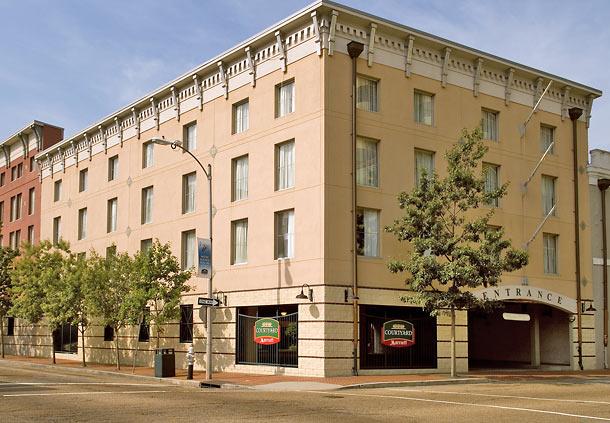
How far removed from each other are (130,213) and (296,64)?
15.4 meters

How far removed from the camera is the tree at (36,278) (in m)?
40.4

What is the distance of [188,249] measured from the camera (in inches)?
1457

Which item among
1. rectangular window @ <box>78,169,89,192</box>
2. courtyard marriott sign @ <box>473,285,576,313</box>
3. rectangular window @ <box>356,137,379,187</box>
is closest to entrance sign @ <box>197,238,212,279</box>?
rectangular window @ <box>356,137,379,187</box>

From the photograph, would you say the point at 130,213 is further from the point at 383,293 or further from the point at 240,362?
the point at 383,293

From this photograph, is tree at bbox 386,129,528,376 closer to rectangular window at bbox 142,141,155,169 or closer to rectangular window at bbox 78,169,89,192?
rectangular window at bbox 142,141,155,169

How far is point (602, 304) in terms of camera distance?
38.4 metres

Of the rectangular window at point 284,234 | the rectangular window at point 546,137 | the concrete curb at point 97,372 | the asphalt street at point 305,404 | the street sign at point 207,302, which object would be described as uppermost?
the rectangular window at point 546,137

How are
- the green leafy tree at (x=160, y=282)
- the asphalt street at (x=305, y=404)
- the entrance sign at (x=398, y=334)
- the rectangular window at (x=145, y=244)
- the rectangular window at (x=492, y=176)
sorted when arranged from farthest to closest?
the rectangular window at (x=145, y=244)
the rectangular window at (x=492, y=176)
the green leafy tree at (x=160, y=282)
the entrance sign at (x=398, y=334)
the asphalt street at (x=305, y=404)

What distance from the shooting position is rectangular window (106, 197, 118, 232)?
43.6 metres

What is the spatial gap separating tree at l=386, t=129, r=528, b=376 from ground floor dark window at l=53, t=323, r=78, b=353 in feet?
83.4

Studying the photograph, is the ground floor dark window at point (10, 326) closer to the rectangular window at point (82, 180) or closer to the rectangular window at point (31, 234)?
the rectangular window at point (31, 234)

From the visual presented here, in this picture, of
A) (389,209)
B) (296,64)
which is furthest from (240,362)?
(296,64)

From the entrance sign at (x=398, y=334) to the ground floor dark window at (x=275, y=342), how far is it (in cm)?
352

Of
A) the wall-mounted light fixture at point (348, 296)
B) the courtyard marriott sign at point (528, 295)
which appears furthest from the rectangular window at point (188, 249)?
the courtyard marriott sign at point (528, 295)
